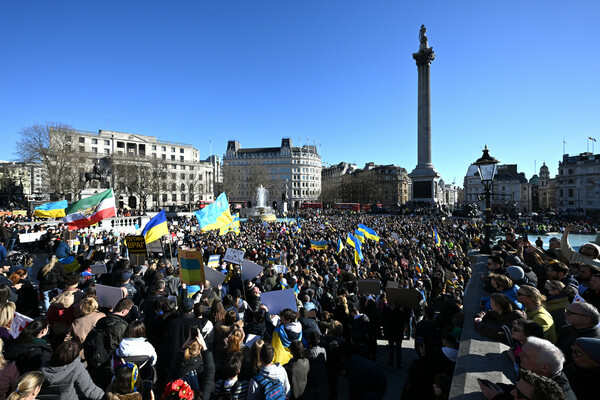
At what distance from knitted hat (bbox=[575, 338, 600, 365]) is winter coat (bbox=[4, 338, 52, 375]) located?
5.59 m

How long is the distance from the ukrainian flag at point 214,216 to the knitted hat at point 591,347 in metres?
12.1

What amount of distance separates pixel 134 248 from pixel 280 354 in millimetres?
7853

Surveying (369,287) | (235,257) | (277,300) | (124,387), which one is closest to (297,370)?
(277,300)

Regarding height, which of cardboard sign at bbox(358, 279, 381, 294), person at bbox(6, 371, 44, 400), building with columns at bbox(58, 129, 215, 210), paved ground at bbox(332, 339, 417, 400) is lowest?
paved ground at bbox(332, 339, 417, 400)

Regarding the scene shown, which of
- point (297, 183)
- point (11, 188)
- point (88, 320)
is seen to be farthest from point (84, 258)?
point (297, 183)

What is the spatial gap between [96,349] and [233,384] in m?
2.08

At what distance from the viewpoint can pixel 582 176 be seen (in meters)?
73.6

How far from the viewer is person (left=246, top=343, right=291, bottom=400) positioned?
3546 millimetres

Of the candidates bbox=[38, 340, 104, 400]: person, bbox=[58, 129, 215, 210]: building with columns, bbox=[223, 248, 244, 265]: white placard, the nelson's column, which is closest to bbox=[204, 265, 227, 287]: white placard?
bbox=[223, 248, 244, 265]: white placard

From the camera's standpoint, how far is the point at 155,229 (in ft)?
36.0

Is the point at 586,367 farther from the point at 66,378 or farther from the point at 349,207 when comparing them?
the point at 349,207

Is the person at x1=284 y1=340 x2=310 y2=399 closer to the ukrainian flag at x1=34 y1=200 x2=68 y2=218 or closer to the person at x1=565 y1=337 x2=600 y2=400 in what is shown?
the person at x1=565 y1=337 x2=600 y2=400

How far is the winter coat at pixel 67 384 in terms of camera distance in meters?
3.17

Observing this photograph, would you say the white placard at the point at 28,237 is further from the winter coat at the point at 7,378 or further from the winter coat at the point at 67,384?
the winter coat at the point at 67,384
